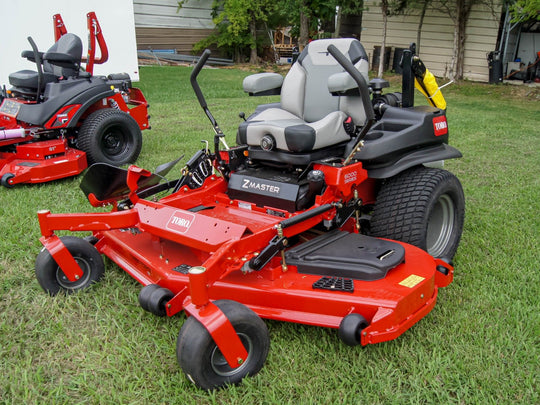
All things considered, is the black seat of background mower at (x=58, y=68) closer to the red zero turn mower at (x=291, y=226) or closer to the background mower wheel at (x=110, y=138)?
the background mower wheel at (x=110, y=138)

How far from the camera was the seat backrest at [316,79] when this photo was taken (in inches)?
148

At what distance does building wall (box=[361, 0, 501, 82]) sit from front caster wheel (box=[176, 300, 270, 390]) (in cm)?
1359

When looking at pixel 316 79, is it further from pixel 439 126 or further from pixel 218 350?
pixel 218 350

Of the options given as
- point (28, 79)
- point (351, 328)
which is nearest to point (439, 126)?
point (351, 328)

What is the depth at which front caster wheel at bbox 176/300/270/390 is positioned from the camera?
2.10 meters

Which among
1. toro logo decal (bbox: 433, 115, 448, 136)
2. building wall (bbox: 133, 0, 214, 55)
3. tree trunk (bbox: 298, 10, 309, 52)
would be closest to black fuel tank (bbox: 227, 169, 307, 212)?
toro logo decal (bbox: 433, 115, 448, 136)

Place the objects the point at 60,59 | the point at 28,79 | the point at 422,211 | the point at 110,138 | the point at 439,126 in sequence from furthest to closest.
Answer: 1. the point at 110,138
2. the point at 28,79
3. the point at 60,59
4. the point at 439,126
5. the point at 422,211

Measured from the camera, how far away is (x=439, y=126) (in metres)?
3.50

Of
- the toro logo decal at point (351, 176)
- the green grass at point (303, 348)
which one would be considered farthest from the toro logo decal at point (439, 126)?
the green grass at point (303, 348)

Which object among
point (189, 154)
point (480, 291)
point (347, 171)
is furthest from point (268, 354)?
point (189, 154)

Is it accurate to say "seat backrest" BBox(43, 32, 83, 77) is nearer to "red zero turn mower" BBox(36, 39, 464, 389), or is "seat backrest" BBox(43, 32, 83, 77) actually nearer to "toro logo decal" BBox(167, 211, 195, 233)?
"red zero turn mower" BBox(36, 39, 464, 389)

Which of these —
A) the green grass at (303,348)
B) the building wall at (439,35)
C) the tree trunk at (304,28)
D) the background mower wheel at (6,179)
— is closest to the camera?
the green grass at (303,348)

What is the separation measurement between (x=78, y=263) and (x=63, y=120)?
281cm

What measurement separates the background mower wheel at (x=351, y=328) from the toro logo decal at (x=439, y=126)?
168cm
